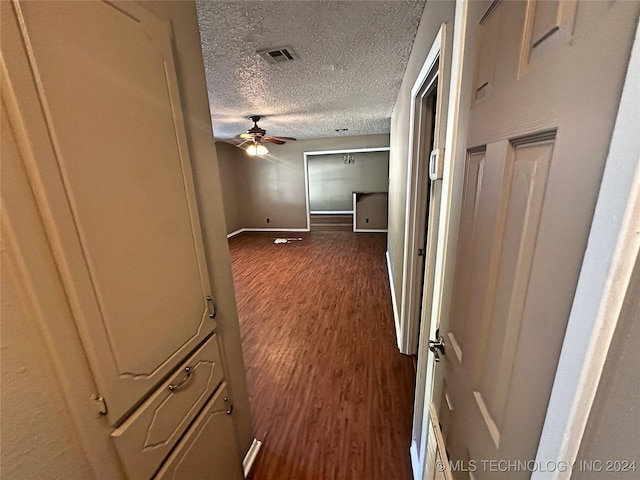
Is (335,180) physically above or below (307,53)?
below

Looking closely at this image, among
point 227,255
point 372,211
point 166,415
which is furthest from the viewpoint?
point 372,211

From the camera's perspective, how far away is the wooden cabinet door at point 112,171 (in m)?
0.54

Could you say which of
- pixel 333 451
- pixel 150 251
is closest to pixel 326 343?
pixel 333 451

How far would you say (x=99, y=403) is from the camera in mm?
660

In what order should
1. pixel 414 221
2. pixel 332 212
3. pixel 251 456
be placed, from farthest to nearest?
pixel 332 212, pixel 414 221, pixel 251 456

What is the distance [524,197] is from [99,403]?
1.10m

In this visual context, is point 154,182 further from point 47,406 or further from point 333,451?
point 333,451

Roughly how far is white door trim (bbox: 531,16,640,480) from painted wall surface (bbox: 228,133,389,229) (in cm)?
632

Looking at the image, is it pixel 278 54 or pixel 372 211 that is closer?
pixel 278 54

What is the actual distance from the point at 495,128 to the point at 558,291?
0.40m

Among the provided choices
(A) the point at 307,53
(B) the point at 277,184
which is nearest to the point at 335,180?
(B) the point at 277,184

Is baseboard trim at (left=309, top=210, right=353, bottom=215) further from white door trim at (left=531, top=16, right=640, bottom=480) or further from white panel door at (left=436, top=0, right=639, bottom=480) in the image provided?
white door trim at (left=531, top=16, right=640, bottom=480)

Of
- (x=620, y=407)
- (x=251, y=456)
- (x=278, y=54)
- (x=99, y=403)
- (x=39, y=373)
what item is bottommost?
(x=251, y=456)

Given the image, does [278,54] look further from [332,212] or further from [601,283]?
[332,212]
